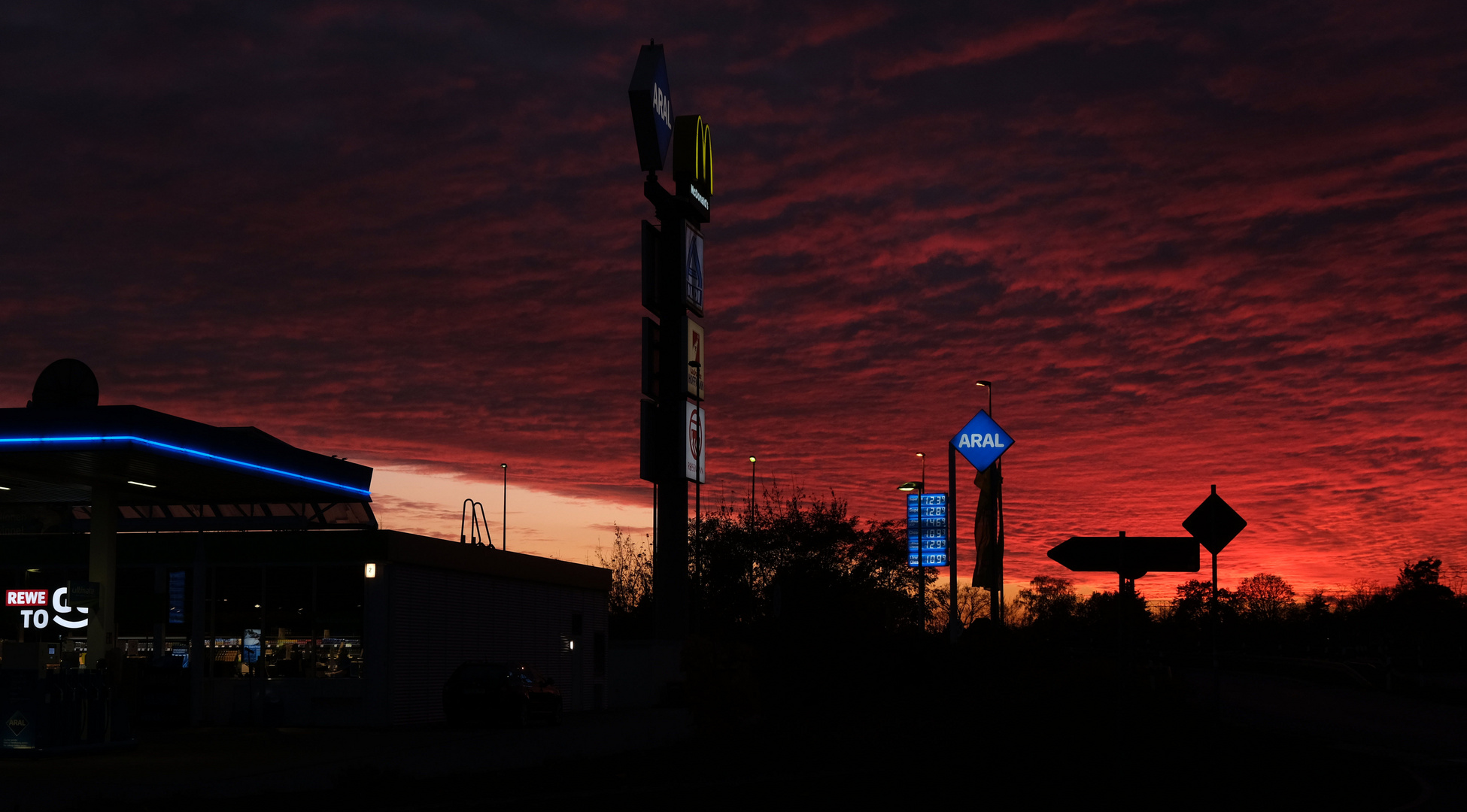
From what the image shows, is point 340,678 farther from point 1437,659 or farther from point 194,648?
point 1437,659

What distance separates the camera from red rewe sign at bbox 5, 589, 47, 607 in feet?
Answer: 82.4

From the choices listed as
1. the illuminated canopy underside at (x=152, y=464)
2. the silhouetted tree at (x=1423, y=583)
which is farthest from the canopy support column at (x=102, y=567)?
the silhouetted tree at (x=1423, y=583)

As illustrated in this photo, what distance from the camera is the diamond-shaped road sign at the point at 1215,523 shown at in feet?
59.2

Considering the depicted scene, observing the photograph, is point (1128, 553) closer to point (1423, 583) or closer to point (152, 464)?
point (152, 464)

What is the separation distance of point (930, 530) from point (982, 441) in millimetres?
21458

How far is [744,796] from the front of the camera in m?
15.8

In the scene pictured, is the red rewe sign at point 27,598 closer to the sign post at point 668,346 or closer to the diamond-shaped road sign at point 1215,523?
the sign post at point 668,346

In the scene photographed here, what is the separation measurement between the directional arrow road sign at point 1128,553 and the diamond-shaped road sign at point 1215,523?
9.06 feet

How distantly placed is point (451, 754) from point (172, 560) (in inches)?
514

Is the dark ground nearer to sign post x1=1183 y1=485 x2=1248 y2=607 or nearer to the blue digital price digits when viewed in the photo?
sign post x1=1183 y1=485 x2=1248 y2=607

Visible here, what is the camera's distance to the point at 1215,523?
18266 mm

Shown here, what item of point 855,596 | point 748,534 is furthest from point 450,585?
point 748,534

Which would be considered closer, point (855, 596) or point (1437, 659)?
point (855, 596)

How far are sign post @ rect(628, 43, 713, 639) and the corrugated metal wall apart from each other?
2437mm
